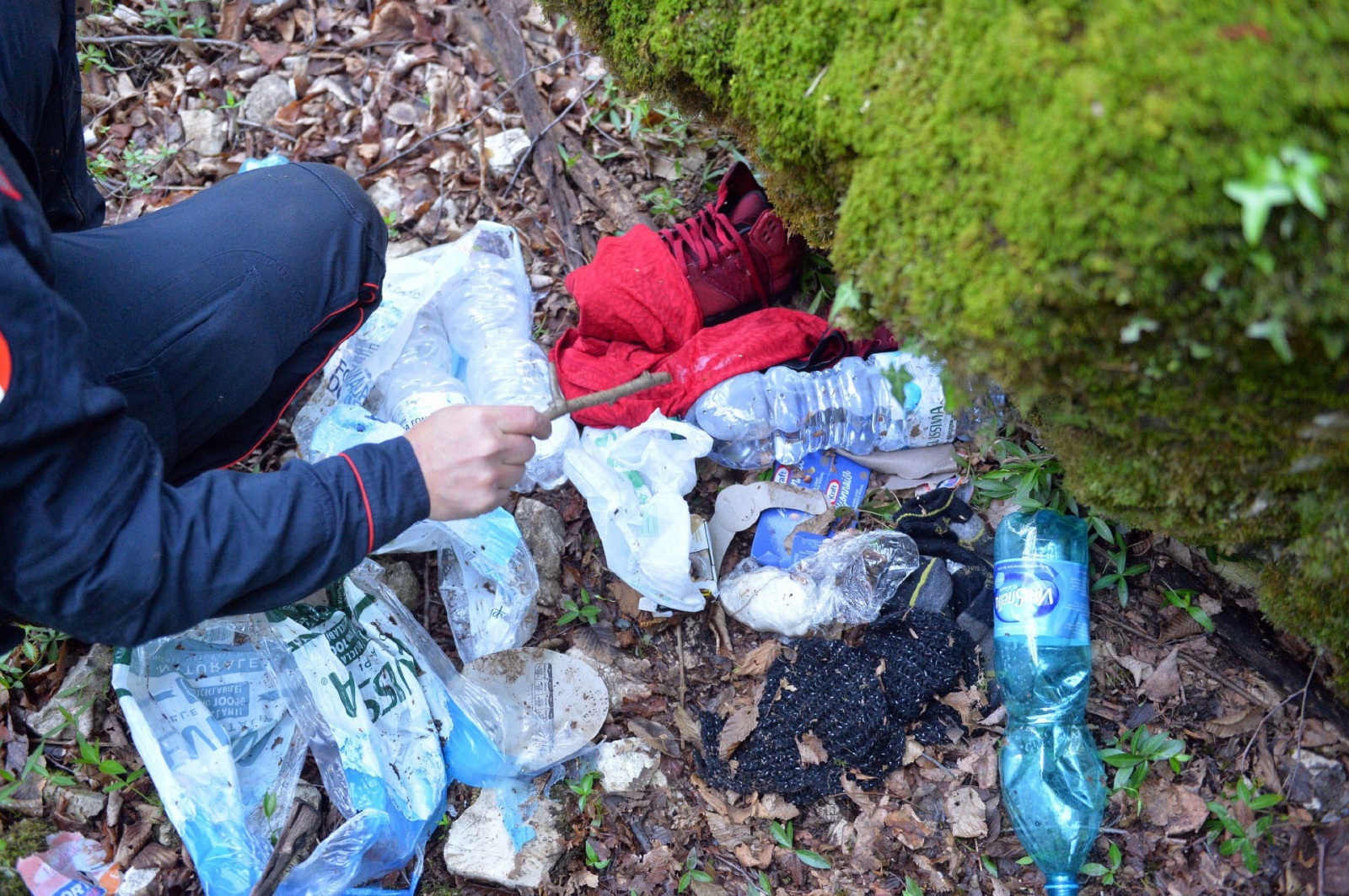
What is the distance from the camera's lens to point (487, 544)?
2613 mm

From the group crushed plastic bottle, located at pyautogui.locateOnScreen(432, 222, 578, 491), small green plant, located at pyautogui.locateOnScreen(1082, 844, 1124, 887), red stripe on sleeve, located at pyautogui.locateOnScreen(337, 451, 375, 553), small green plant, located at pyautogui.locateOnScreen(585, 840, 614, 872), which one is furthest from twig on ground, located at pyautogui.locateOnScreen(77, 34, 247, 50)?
small green plant, located at pyautogui.locateOnScreen(1082, 844, 1124, 887)

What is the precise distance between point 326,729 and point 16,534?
1.18 m

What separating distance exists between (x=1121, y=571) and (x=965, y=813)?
2.79ft

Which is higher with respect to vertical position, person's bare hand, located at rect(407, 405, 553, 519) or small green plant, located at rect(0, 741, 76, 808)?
person's bare hand, located at rect(407, 405, 553, 519)

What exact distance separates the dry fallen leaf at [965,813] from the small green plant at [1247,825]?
57cm

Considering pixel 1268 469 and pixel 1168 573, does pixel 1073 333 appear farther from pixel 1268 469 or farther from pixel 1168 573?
pixel 1168 573

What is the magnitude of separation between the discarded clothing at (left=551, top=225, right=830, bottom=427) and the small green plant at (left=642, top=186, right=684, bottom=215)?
0.29 m

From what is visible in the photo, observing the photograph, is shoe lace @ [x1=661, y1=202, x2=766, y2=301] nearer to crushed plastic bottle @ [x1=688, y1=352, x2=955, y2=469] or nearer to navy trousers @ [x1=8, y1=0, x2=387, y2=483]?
crushed plastic bottle @ [x1=688, y1=352, x2=955, y2=469]

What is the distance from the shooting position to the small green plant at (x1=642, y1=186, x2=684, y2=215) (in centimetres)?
338

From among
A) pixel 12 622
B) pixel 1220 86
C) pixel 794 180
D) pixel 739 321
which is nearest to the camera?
pixel 1220 86

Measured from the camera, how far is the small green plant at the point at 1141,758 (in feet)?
7.27

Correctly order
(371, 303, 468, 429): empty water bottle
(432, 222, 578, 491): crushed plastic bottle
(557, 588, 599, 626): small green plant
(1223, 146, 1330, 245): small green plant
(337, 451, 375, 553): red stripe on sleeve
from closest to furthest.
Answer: (1223, 146, 1330, 245): small green plant → (337, 451, 375, 553): red stripe on sleeve → (557, 588, 599, 626): small green plant → (371, 303, 468, 429): empty water bottle → (432, 222, 578, 491): crushed plastic bottle

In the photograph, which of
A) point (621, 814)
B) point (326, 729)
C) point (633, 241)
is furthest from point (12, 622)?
point (633, 241)

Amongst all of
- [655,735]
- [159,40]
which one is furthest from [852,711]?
[159,40]
